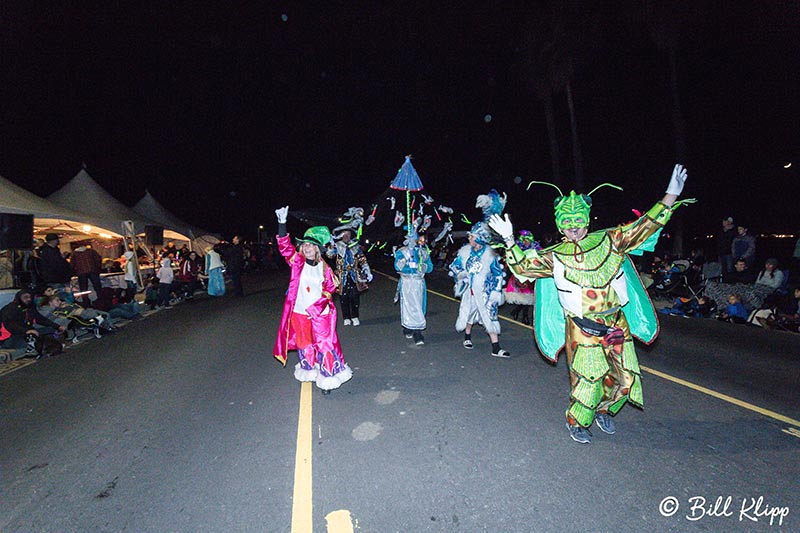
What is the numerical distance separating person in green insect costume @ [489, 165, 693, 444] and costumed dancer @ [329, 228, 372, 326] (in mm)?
6017

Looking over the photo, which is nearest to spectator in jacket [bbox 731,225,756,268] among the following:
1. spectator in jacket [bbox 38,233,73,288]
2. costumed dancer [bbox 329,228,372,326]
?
costumed dancer [bbox 329,228,372,326]

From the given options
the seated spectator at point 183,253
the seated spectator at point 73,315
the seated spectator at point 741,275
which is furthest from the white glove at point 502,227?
the seated spectator at point 183,253

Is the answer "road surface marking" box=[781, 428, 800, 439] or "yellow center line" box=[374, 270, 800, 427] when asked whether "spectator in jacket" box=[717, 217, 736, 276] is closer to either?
"yellow center line" box=[374, 270, 800, 427]

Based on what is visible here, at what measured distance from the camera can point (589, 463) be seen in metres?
3.35

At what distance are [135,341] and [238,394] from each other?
4.90 metres

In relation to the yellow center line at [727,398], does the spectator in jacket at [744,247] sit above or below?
above

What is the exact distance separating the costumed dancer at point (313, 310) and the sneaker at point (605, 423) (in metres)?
2.71

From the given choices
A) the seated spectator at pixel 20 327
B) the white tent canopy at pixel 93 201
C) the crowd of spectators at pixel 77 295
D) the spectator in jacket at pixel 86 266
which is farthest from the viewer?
the white tent canopy at pixel 93 201

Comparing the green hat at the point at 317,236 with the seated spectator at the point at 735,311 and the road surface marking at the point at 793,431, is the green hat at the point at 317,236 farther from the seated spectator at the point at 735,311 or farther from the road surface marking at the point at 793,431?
the seated spectator at the point at 735,311

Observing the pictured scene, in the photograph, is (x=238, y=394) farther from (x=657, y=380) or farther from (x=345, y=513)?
(x=657, y=380)

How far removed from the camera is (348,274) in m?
9.59

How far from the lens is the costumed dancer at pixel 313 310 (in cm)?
500

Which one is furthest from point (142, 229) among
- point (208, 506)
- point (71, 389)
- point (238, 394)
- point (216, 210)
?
point (216, 210)

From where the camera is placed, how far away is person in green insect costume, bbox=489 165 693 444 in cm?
357
